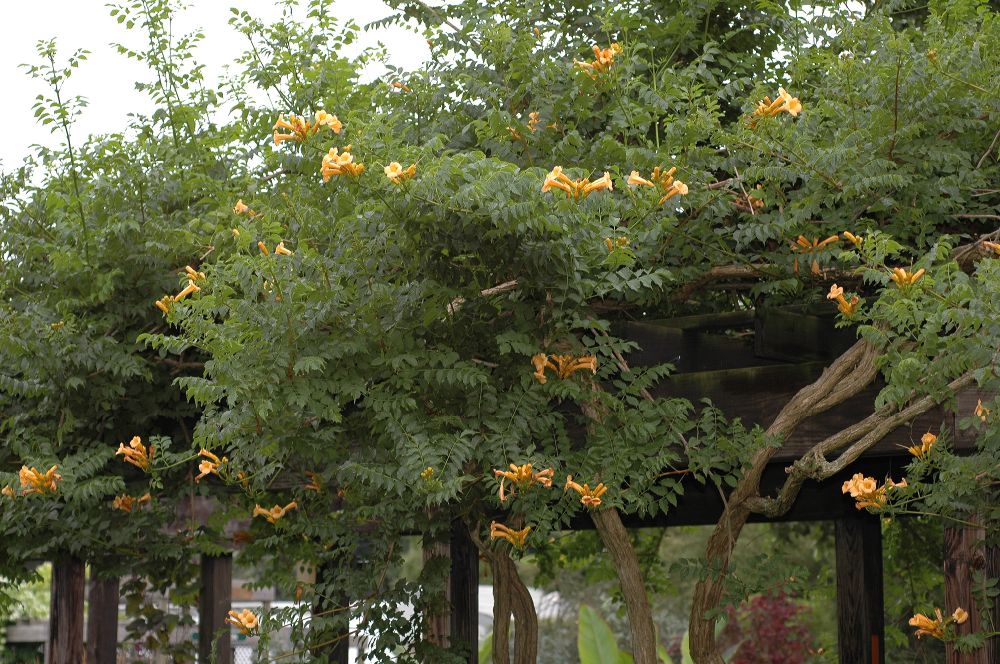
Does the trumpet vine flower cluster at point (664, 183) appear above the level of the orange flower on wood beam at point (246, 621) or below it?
above

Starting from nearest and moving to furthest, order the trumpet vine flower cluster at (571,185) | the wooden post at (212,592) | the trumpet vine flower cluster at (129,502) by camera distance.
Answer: the trumpet vine flower cluster at (571,185), the trumpet vine flower cluster at (129,502), the wooden post at (212,592)

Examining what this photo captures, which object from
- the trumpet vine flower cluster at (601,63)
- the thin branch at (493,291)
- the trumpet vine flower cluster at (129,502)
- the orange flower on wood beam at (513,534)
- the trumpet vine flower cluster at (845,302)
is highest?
the trumpet vine flower cluster at (601,63)

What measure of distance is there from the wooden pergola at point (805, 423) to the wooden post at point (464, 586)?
0.01 metres

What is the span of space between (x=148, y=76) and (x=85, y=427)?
5.45 ft

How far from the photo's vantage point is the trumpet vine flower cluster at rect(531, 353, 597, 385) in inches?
146

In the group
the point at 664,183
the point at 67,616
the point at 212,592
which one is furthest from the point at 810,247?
the point at 212,592

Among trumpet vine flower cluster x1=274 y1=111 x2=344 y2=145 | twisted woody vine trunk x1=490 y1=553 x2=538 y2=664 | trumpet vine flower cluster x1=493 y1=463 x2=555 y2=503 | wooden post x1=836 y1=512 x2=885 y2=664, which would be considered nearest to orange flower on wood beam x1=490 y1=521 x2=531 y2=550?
trumpet vine flower cluster x1=493 y1=463 x2=555 y2=503

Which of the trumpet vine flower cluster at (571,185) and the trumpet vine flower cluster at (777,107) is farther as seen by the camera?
the trumpet vine flower cluster at (777,107)

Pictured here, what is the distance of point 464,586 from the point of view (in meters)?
5.68

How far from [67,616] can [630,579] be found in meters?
3.56

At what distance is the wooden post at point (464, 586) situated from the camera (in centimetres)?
554

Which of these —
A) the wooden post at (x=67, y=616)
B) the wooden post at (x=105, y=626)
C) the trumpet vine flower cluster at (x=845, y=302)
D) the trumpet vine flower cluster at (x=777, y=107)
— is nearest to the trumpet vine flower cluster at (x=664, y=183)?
the trumpet vine flower cluster at (x=777, y=107)

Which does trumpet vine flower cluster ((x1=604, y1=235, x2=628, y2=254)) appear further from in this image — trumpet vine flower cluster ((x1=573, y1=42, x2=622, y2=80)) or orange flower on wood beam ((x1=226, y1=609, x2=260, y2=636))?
orange flower on wood beam ((x1=226, y1=609, x2=260, y2=636))

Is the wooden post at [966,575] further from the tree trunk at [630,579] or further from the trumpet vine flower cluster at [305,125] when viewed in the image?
the trumpet vine flower cluster at [305,125]
